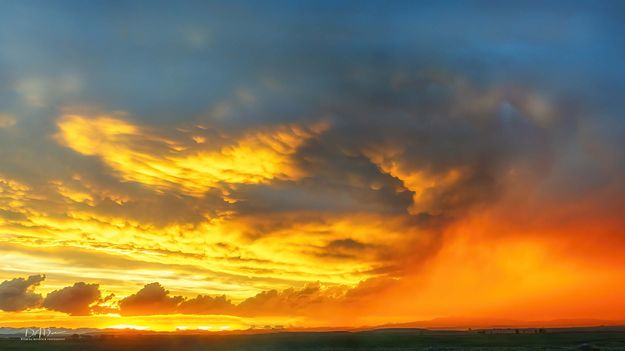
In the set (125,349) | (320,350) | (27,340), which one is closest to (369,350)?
(320,350)

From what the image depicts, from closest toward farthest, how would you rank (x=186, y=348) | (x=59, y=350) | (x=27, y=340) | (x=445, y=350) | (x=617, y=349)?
(x=617, y=349)
(x=445, y=350)
(x=59, y=350)
(x=186, y=348)
(x=27, y=340)

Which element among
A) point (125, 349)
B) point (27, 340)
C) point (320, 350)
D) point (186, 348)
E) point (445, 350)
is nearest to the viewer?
point (445, 350)

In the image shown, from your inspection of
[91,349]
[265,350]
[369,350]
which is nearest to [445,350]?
[369,350]

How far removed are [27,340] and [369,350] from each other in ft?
433

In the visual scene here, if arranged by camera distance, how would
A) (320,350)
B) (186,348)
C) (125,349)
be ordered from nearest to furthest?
(320,350), (125,349), (186,348)

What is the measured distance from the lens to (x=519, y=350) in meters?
119

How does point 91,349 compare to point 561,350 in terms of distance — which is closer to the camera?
point 561,350

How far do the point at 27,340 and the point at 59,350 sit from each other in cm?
6527

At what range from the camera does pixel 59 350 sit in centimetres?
14438

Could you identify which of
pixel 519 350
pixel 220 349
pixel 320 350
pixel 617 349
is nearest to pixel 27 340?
pixel 220 349

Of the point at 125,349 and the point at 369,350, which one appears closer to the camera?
the point at 369,350

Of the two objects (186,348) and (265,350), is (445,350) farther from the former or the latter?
(186,348)

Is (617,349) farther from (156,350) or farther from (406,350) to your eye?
(156,350)

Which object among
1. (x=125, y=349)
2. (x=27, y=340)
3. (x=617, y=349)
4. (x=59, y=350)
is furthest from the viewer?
(x=27, y=340)
